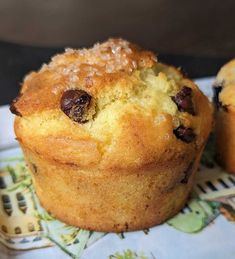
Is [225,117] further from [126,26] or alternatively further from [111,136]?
[126,26]

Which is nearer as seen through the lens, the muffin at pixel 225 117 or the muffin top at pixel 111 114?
the muffin top at pixel 111 114

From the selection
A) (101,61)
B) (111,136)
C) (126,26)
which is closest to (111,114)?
(111,136)

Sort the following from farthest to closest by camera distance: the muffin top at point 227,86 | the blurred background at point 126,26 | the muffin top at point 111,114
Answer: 1. the blurred background at point 126,26
2. the muffin top at point 227,86
3. the muffin top at point 111,114

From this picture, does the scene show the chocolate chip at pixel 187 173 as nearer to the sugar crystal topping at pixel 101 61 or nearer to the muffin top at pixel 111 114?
the muffin top at pixel 111 114

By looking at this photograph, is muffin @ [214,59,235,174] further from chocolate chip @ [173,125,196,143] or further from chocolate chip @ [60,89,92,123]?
chocolate chip @ [60,89,92,123]

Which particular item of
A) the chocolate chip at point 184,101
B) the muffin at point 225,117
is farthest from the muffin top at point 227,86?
the chocolate chip at point 184,101

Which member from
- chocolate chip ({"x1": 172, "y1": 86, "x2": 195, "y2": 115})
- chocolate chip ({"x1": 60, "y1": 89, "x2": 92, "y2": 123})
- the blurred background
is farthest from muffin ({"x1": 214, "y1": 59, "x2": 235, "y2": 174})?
the blurred background

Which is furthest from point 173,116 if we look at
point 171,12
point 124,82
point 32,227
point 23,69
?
point 171,12

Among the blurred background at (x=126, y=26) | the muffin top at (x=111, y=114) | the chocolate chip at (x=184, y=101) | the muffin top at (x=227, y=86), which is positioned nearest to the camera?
the muffin top at (x=111, y=114)
